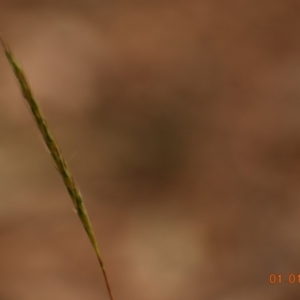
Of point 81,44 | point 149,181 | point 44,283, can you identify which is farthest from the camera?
point 81,44

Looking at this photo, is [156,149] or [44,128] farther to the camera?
[156,149]

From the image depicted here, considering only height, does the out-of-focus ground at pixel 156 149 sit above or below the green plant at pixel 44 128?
above

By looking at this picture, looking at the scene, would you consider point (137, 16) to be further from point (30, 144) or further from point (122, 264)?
point (122, 264)

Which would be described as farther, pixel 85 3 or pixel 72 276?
pixel 85 3

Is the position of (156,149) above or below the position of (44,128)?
above

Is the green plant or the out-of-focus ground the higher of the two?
the out-of-focus ground

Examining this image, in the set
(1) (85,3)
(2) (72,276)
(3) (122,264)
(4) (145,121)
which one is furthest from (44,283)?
(1) (85,3)

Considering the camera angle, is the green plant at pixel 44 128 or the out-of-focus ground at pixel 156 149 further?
the out-of-focus ground at pixel 156 149

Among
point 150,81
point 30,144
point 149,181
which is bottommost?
point 149,181
